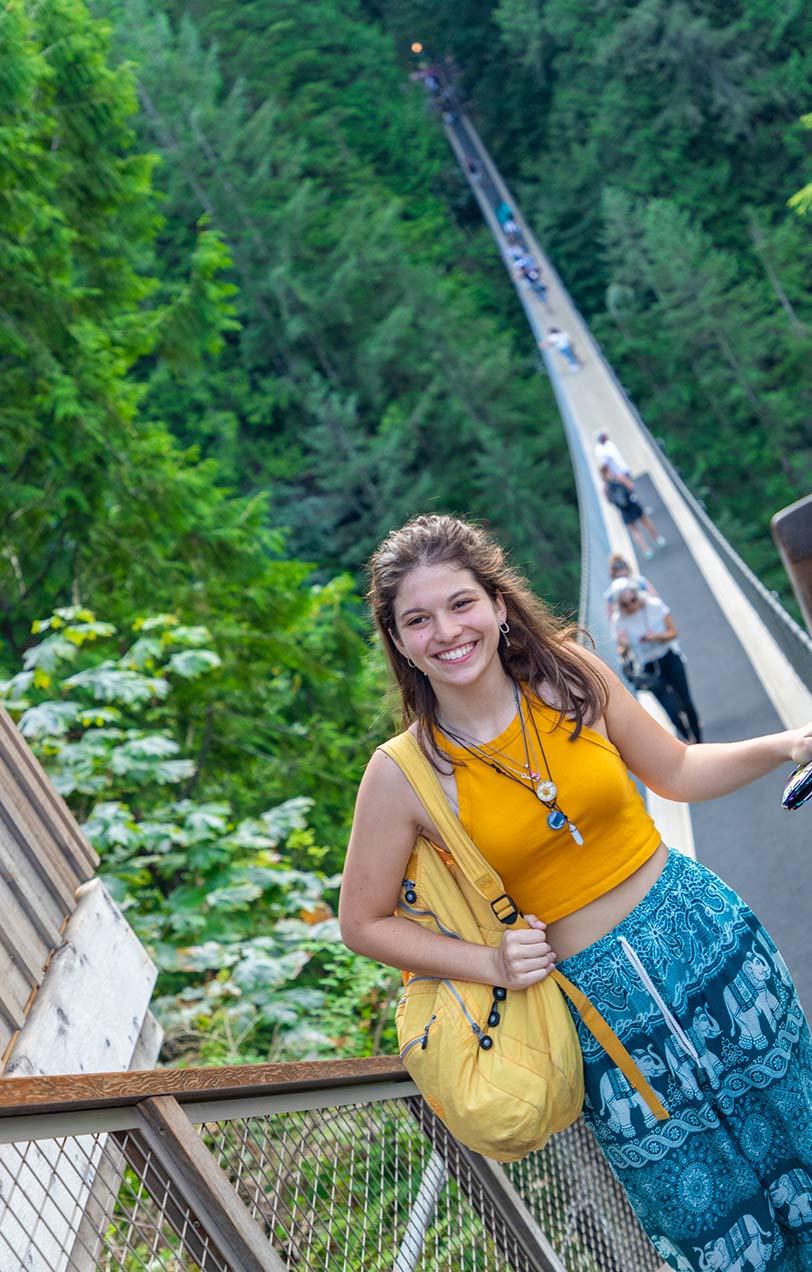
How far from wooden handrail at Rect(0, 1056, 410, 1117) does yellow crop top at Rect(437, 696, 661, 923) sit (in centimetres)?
37

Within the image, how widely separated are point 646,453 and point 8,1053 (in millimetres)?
15214

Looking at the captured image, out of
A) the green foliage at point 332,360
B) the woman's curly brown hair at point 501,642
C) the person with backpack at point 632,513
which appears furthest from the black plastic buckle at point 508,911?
the green foliage at point 332,360

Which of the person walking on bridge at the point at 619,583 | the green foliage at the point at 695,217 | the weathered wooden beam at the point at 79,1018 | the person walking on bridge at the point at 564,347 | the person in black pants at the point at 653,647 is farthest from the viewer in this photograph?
the green foliage at the point at 695,217

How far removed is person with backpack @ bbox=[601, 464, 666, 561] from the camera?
A: 1138cm

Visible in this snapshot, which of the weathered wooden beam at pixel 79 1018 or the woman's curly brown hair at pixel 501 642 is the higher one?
the woman's curly brown hair at pixel 501 642

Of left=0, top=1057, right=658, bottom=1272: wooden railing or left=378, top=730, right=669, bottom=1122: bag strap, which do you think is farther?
left=378, top=730, right=669, bottom=1122: bag strap

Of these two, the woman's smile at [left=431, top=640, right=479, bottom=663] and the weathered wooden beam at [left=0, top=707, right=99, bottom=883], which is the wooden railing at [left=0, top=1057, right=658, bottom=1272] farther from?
the weathered wooden beam at [left=0, top=707, right=99, bottom=883]

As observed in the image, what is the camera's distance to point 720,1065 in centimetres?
179

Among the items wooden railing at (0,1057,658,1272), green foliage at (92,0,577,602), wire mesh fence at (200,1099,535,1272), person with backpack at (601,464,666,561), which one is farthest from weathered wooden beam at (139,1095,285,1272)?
green foliage at (92,0,577,602)

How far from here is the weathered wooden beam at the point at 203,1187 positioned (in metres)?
1.45

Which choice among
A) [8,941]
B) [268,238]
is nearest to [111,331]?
[8,941]

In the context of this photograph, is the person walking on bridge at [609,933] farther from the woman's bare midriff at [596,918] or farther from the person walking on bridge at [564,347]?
the person walking on bridge at [564,347]

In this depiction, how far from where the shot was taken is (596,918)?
1.83 m

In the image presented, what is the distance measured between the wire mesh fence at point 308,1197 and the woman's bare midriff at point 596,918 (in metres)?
0.40
